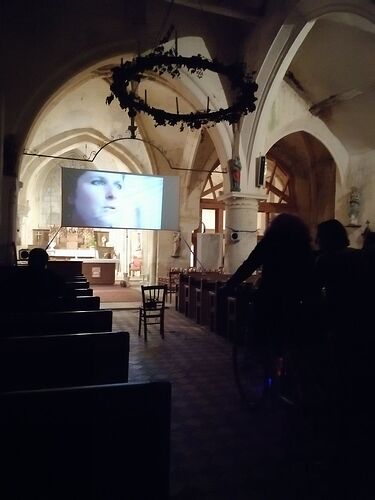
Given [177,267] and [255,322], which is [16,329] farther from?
[177,267]

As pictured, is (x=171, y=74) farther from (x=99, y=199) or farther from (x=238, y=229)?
(x=238, y=229)

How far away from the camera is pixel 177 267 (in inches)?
570

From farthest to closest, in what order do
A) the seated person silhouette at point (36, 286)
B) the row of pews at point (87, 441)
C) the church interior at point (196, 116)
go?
the church interior at point (196, 116), the seated person silhouette at point (36, 286), the row of pews at point (87, 441)

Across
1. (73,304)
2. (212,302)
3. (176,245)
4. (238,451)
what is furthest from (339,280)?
(176,245)

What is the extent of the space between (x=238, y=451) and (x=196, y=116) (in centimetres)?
Result: 425

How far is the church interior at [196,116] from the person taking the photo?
18.2 feet

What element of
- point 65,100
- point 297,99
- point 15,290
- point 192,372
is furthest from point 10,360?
point 65,100

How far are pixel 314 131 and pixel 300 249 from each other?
10145 millimetres

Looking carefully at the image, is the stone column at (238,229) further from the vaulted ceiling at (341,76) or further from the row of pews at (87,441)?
the row of pews at (87,441)

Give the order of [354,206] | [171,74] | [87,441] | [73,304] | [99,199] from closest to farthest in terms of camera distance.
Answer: [87,441] → [73,304] → [171,74] → [99,199] → [354,206]

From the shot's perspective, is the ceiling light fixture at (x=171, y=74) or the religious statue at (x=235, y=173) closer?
the ceiling light fixture at (x=171, y=74)

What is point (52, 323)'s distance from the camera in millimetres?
2959

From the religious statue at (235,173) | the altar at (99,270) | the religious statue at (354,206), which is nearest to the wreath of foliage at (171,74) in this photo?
the religious statue at (235,173)

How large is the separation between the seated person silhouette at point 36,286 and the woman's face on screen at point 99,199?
5937 mm
